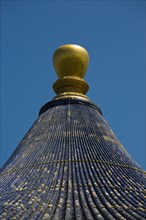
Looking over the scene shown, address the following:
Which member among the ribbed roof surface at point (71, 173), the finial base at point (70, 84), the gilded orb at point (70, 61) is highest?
the gilded orb at point (70, 61)

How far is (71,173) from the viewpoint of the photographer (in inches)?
312

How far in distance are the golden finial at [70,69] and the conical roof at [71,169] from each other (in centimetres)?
3

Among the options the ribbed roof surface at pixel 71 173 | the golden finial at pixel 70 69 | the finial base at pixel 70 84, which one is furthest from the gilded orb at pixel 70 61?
the ribbed roof surface at pixel 71 173

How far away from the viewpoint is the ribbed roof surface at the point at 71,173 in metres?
5.98

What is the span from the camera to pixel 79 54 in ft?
44.4

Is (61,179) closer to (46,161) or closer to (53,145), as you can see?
(46,161)

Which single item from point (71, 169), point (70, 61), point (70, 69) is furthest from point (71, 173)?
point (70, 61)

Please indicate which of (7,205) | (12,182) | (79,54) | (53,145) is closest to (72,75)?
(79,54)

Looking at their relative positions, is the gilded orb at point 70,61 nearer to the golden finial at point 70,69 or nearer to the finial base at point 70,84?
the golden finial at point 70,69

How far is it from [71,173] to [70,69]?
603cm

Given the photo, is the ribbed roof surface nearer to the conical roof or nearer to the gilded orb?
the conical roof

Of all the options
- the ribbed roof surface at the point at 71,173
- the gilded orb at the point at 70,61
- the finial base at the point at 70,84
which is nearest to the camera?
the ribbed roof surface at the point at 71,173

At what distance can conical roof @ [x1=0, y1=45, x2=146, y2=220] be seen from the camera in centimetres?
602

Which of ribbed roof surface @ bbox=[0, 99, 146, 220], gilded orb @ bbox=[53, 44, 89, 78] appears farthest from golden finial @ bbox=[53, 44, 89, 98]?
ribbed roof surface @ bbox=[0, 99, 146, 220]
